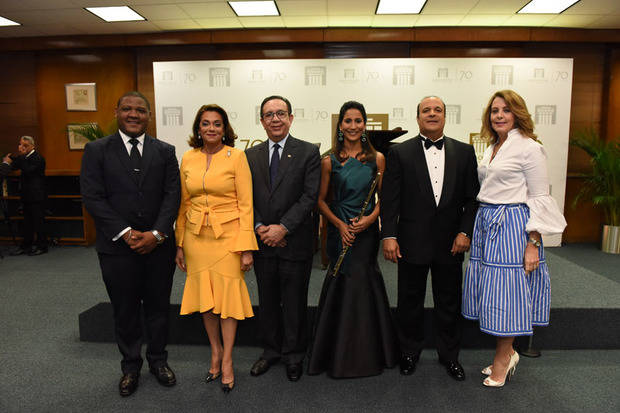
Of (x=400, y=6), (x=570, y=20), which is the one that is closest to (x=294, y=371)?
(x=400, y=6)

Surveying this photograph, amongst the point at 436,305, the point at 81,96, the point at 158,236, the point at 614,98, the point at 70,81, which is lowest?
the point at 436,305

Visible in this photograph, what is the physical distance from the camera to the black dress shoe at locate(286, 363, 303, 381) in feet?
8.19

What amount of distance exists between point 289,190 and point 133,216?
91cm

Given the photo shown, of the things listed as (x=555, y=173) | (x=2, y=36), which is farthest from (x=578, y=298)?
(x=2, y=36)

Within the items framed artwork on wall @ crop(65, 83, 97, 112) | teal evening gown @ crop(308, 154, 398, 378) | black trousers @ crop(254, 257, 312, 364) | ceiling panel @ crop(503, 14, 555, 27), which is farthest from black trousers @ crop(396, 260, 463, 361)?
framed artwork on wall @ crop(65, 83, 97, 112)

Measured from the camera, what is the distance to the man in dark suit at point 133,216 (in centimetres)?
221

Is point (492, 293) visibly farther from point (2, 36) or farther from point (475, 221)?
point (2, 36)

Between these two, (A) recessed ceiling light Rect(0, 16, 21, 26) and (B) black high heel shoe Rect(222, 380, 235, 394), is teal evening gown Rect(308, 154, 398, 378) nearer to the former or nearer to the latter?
(B) black high heel shoe Rect(222, 380, 235, 394)

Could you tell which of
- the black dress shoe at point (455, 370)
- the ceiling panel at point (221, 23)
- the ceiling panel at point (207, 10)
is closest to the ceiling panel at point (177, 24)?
the ceiling panel at point (221, 23)

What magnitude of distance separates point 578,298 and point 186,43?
6615mm

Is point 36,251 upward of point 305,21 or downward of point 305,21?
downward

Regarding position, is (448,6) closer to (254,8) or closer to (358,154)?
(254,8)

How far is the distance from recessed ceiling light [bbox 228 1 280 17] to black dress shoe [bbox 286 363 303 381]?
4.89 m

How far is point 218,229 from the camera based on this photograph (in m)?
2.29
